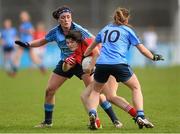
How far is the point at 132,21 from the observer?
4453 centimetres

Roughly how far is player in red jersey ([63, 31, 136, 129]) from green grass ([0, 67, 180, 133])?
0.38 meters

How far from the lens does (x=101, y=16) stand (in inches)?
1687

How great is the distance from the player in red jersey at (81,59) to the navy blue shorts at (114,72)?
0.26 metres

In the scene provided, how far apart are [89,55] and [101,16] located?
31.2 meters

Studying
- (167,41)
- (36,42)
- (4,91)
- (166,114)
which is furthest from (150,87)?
(167,41)

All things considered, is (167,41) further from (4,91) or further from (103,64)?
(103,64)

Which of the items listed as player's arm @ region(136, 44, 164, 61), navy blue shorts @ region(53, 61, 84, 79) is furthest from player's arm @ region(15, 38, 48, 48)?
player's arm @ region(136, 44, 164, 61)

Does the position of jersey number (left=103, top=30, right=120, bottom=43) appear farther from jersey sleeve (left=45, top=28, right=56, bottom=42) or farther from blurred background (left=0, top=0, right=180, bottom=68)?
blurred background (left=0, top=0, right=180, bottom=68)

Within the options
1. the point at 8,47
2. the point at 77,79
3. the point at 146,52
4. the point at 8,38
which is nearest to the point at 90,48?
the point at 146,52

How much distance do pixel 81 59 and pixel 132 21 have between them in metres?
32.8

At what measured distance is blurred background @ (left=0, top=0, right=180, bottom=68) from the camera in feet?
131

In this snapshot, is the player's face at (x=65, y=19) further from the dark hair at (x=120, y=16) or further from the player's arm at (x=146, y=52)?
the player's arm at (x=146, y=52)

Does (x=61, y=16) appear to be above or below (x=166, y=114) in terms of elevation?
above

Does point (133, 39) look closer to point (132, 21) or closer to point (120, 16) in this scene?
point (120, 16)
